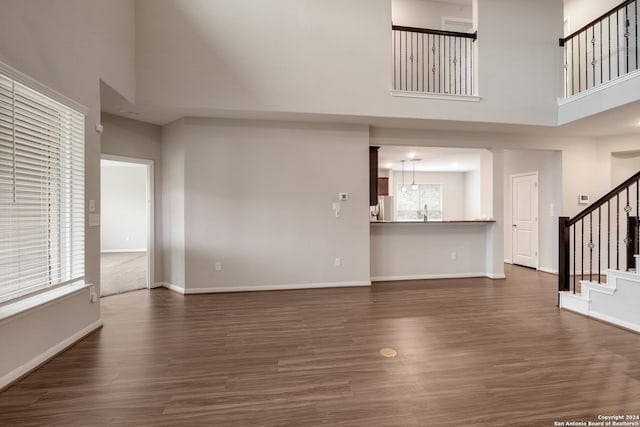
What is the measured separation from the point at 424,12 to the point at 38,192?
275 inches

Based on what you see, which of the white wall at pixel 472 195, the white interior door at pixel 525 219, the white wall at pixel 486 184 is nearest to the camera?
the white wall at pixel 486 184

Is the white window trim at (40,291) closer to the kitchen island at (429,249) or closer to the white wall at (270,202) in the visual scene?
the white wall at (270,202)

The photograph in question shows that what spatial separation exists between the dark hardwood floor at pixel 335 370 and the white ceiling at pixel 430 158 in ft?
12.2

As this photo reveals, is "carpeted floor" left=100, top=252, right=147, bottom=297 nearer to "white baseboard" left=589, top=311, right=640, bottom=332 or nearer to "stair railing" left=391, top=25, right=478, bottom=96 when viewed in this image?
"stair railing" left=391, top=25, right=478, bottom=96

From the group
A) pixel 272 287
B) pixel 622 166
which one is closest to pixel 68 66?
pixel 272 287

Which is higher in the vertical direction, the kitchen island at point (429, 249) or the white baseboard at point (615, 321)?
the kitchen island at point (429, 249)

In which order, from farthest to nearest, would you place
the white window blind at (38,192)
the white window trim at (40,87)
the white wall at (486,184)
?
the white wall at (486,184), the white window blind at (38,192), the white window trim at (40,87)

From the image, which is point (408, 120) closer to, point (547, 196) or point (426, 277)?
point (426, 277)

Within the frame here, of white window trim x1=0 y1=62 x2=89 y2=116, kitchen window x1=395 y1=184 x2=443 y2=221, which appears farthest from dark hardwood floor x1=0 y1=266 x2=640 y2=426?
kitchen window x1=395 y1=184 x2=443 y2=221

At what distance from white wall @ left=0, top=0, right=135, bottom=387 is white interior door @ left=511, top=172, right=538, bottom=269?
7.64m

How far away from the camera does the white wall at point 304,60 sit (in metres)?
4.21

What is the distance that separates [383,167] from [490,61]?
16.7 feet

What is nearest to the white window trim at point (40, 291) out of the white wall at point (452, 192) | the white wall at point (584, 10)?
the white wall at point (584, 10)

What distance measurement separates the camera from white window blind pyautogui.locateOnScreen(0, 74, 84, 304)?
7.70ft
